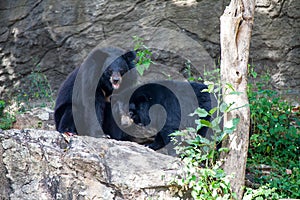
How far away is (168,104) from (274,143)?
56.1 inches

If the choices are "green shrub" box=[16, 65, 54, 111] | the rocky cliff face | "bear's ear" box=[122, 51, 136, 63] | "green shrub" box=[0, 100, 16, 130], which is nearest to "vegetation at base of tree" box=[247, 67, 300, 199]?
"bear's ear" box=[122, 51, 136, 63]

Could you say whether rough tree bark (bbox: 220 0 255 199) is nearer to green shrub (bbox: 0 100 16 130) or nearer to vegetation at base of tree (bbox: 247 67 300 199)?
vegetation at base of tree (bbox: 247 67 300 199)

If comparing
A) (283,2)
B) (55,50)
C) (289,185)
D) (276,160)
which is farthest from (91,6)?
(289,185)

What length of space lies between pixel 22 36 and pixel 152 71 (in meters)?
2.60

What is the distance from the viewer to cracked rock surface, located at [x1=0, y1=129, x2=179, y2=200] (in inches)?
167

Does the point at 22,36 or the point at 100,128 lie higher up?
the point at 22,36

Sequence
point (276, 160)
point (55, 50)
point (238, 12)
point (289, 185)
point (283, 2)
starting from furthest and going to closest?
1. point (55, 50)
2. point (283, 2)
3. point (276, 160)
4. point (289, 185)
5. point (238, 12)

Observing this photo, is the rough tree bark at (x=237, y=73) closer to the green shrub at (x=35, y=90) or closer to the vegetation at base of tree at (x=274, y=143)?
the vegetation at base of tree at (x=274, y=143)

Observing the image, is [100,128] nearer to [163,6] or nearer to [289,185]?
[289,185]

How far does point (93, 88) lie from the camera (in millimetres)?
6391

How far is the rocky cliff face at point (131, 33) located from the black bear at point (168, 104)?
9.70 feet

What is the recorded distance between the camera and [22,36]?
32.3 feet

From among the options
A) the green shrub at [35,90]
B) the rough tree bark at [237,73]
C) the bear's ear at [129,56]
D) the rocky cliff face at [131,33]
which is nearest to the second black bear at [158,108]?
the bear's ear at [129,56]

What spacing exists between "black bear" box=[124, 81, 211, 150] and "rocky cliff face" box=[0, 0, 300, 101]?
2.96m
